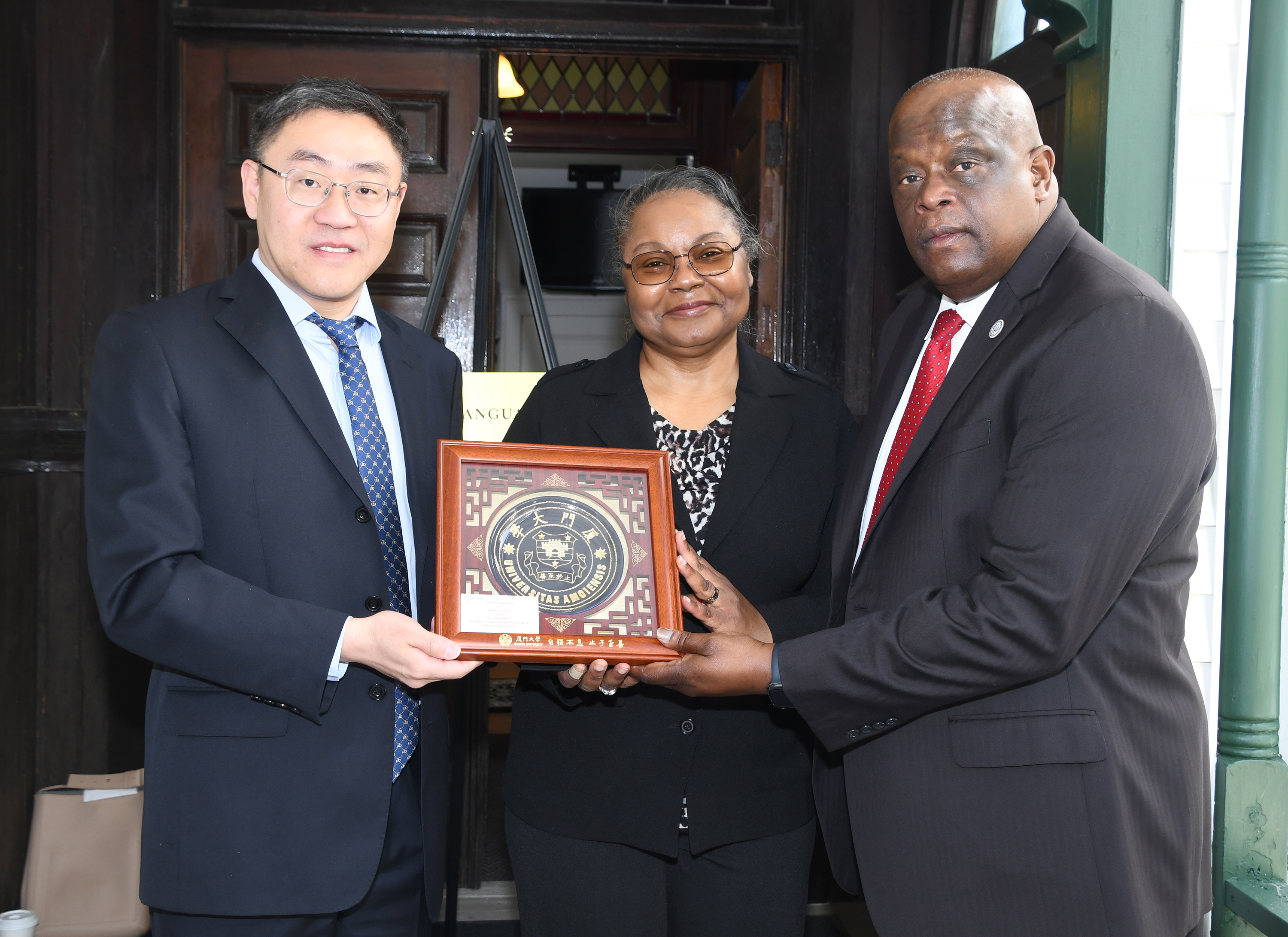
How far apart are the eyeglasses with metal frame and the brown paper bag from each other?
2.21 metres

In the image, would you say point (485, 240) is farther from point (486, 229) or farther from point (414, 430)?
point (414, 430)

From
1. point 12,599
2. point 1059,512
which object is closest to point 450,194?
point 12,599

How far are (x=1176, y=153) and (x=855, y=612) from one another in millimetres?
1220

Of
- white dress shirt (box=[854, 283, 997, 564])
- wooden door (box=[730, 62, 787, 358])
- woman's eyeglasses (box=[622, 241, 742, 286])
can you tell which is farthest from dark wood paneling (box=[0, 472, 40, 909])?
white dress shirt (box=[854, 283, 997, 564])

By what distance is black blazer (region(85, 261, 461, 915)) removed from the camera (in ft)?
4.91

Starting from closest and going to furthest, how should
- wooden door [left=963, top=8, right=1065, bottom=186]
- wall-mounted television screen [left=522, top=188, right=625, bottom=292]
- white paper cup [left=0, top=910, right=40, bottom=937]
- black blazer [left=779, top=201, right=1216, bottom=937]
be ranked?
black blazer [left=779, top=201, right=1216, bottom=937] < wooden door [left=963, top=8, right=1065, bottom=186] < white paper cup [left=0, top=910, right=40, bottom=937] < wall-mounted television screen [left=522, top=188, right=625, bottom=292]

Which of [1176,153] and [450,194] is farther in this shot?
[450,194]

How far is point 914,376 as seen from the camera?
1.85m

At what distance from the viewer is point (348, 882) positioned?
160 centimetres

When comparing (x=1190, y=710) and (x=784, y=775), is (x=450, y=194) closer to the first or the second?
(x=784, y=775)

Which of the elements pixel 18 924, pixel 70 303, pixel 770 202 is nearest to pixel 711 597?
pixel 770 202

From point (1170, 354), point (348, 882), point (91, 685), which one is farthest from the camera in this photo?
point (91, 685)

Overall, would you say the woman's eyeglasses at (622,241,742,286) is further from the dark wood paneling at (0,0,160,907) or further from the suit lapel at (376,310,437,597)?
the dark wood paneling at (0,0,160,907)

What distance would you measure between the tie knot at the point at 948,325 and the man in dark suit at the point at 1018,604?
0.05 m
